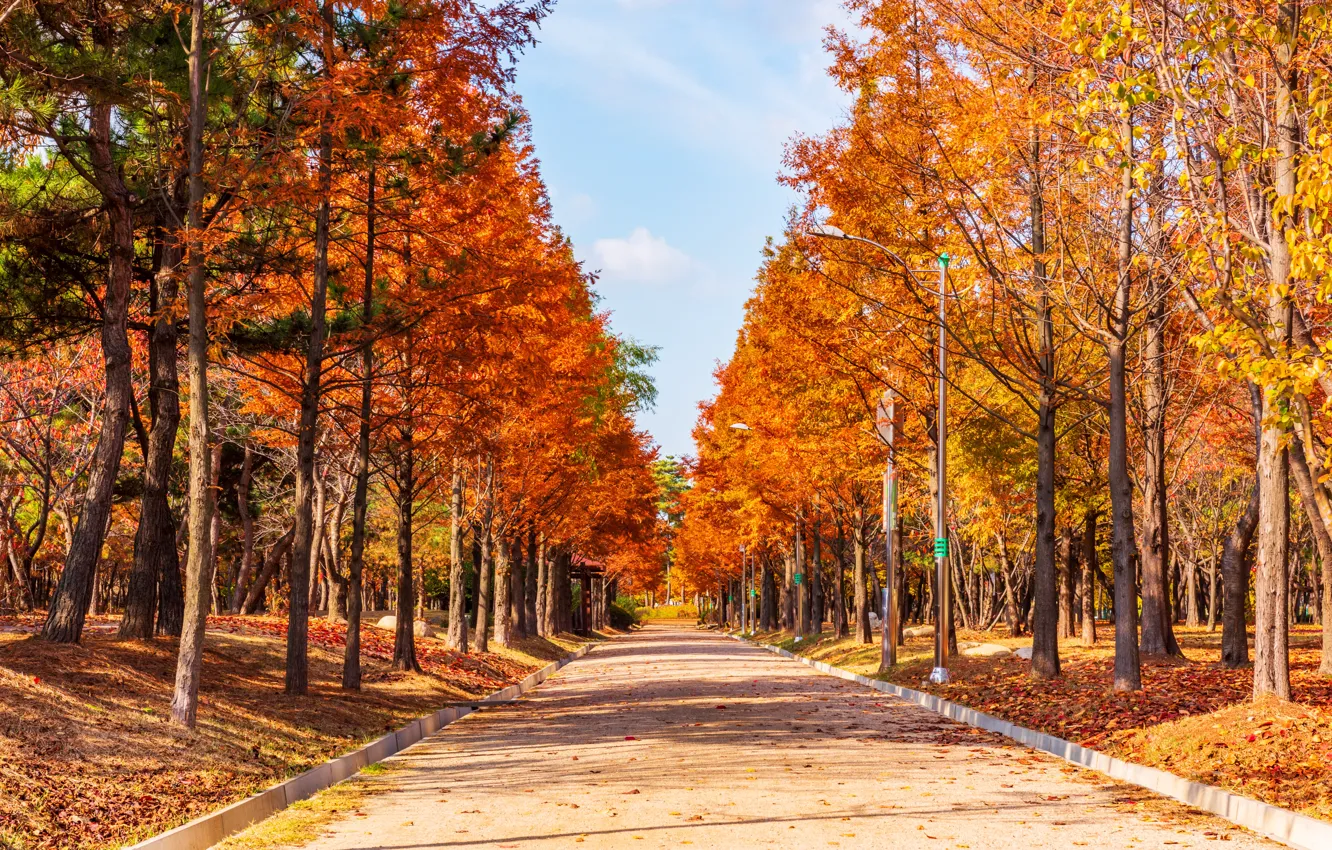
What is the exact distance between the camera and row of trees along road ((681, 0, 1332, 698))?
11.2 m

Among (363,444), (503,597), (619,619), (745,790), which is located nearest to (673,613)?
(619,619)

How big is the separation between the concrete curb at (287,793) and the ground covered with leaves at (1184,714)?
728 centimetres

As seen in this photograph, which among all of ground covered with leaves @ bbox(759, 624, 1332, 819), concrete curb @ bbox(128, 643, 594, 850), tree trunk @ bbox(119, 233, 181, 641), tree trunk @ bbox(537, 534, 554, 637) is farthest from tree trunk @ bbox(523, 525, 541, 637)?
concrete curb @ bbox(128, 643, 594, 850)

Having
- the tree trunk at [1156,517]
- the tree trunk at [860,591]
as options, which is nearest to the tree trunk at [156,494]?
the tree trunk at [1156,517]

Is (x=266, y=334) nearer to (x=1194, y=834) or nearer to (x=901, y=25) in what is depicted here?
(x=901, y=25)

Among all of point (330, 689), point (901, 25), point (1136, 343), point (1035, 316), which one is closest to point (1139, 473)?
point (1136, 343)

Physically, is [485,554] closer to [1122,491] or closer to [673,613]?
[1122,491]

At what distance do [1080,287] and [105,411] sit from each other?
14.5m

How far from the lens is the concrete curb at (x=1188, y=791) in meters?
8.49

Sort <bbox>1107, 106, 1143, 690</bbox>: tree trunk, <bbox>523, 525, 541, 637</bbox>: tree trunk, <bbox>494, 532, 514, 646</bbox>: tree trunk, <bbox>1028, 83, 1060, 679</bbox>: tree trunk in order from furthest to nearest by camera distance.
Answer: <bbox>523, 525, 541, 637</bbox>: tree trunk, <bbox>494, 532, 514, 646</bbox>: tree trunk, <bbox>1028, 83, 1060, 679</bbox>: tree trunk, <bbox>1107, 106, 1143, 690</bbox>: tree trunk

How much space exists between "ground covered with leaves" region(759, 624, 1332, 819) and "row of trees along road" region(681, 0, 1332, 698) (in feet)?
2.99

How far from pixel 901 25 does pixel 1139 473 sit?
43.6 ft

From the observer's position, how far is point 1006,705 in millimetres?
18328

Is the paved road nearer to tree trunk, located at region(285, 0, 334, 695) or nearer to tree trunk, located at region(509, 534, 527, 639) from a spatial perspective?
tree trunk, located at region(285, 0, 334, 695)
